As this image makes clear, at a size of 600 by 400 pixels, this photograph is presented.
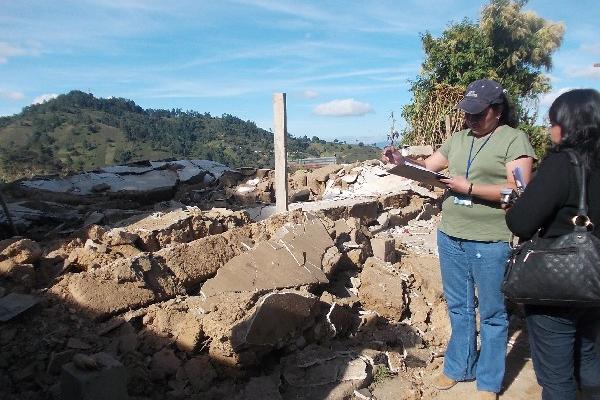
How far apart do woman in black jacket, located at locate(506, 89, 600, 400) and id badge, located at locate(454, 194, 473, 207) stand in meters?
0.52

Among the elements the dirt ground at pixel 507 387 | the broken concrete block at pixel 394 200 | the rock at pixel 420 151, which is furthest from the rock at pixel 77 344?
the rock at pixel 420 151

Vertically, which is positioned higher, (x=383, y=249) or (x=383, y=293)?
(x=383, y=249)

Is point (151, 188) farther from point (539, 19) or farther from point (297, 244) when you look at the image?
point (539, 19)

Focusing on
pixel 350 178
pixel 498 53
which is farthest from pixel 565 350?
pixel 498 53

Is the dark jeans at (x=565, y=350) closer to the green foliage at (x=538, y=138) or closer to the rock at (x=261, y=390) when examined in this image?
the rock at (x=261, y=390)

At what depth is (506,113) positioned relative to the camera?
2.71m

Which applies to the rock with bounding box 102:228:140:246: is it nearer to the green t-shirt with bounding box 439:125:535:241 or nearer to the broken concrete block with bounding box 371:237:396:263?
the broken concrete block with bounding box 371:237:396:263

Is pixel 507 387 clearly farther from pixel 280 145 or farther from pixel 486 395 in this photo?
pixel 280 145

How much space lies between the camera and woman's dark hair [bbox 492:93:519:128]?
8.74ft

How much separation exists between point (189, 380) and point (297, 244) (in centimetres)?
159

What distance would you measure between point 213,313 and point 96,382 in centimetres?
99

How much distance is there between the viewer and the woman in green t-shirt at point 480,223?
2584mm

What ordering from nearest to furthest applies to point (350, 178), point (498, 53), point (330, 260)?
point (330, 260), point (350, 178), point (498, 53)

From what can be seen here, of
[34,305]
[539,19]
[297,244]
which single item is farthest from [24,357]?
[539,19]
